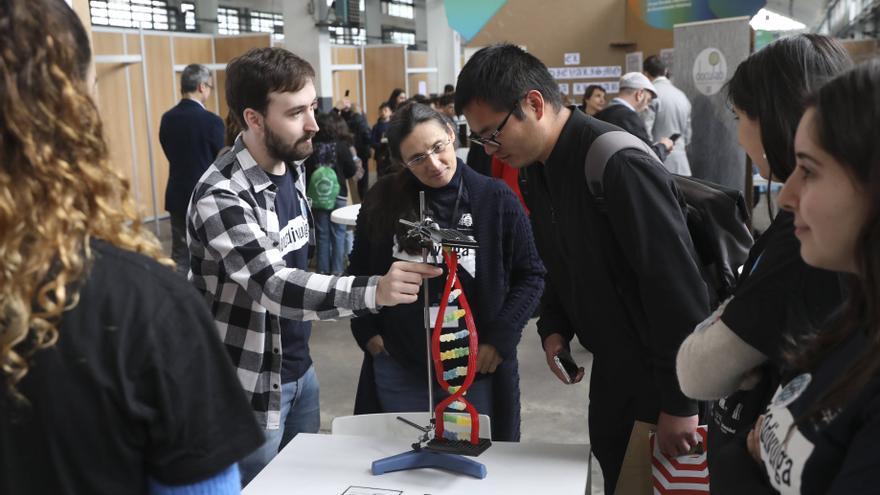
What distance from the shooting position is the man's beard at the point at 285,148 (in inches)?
77.7

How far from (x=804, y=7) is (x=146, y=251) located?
20035 mm

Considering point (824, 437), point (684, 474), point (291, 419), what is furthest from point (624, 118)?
point (824, 437)

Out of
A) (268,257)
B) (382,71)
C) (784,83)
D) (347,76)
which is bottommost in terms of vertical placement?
(268,257)

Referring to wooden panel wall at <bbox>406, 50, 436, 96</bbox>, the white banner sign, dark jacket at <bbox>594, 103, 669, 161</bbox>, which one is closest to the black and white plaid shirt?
Answer: dark jacket at <bbox>594, 103, 669, 161</bbox>

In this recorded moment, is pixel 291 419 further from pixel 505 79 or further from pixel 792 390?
pixel 792 390

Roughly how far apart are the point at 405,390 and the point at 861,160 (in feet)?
5.25

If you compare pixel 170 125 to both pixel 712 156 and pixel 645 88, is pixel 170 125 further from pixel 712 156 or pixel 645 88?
pixel 712 156

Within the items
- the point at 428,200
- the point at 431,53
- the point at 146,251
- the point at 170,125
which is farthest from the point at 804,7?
the point at 146,251

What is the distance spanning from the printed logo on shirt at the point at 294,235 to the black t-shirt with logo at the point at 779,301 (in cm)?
114

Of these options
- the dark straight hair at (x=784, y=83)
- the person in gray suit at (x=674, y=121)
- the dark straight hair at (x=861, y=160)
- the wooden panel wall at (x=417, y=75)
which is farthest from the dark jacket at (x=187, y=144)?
the wooden panel wall at (x=417, y=75)

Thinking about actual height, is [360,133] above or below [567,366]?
above

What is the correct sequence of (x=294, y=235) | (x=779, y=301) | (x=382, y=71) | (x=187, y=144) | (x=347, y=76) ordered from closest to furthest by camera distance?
(x=779, y=301), (x=294, y=235), (x=187, y=144), (x=347, y=76), (x=382, y=71)

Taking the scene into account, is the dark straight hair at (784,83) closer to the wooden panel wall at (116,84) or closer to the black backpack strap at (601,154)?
the black backpack strap at (601,154)

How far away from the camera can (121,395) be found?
75 centimetres
